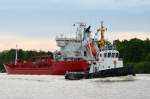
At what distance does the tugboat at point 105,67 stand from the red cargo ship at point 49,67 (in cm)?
1438

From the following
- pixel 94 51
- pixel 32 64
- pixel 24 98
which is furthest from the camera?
pixel 32 64

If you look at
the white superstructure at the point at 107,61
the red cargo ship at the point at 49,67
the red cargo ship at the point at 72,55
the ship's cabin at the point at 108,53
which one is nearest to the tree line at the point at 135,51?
the red cargo ship at the point at 49,67

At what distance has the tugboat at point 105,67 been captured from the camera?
104 metres

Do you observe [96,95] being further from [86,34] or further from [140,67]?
[140,67]

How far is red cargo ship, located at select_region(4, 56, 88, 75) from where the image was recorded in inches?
5276

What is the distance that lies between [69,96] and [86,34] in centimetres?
6983

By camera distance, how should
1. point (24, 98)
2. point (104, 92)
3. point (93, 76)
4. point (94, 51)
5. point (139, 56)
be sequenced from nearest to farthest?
point (24, 98) < point (104, 92) < point (93, 76) < point (94, 51) < point (139, 56)

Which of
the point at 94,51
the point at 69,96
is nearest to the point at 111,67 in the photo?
the point at 94,51

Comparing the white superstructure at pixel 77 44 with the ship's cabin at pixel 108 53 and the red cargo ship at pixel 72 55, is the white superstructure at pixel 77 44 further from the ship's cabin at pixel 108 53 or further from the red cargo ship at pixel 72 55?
the ship's cabin at pixel 108 53

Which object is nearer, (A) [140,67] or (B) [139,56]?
(A) [140,67]

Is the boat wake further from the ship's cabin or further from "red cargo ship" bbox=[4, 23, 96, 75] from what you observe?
"red cargo ship" bbox=[4, 23, 96, 75]

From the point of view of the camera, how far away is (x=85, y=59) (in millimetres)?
136500

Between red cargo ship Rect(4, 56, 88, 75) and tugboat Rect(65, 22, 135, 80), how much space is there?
14.4m

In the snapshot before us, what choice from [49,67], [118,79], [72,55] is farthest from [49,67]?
[118,79]
